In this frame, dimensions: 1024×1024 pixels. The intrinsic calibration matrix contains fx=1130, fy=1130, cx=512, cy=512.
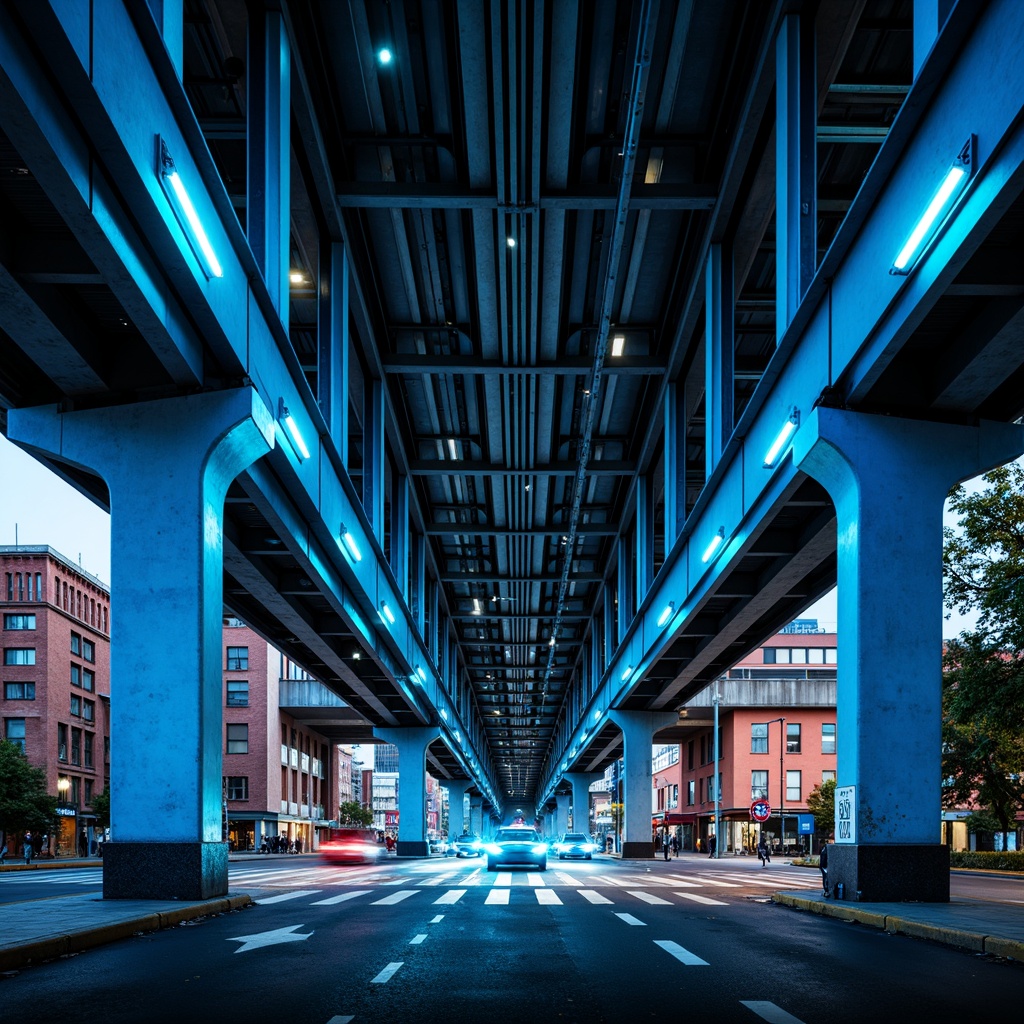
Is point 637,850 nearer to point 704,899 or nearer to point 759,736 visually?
point 759,736

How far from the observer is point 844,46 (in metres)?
16.8

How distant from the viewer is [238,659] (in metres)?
78.9

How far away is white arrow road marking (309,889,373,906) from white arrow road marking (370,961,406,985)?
8258 mm

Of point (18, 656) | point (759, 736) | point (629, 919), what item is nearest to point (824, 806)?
point (759, 736)

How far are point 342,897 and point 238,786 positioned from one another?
60.4 m

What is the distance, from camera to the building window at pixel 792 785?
7550 cm

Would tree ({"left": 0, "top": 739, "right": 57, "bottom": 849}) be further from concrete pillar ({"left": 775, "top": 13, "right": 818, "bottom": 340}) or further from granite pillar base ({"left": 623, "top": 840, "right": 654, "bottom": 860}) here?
concrete pillar ({"left": 775, "top": 13, "right": 818, "bottom": 340})

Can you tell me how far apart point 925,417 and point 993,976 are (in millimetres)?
8677

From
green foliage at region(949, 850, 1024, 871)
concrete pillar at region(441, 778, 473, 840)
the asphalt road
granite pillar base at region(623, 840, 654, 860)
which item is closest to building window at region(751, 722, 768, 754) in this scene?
green foliage at region(949, 850, 1024, 871)

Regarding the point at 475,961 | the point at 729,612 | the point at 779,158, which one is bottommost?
the point at 475,961

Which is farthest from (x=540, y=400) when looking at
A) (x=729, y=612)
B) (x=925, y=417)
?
(x=925, y=417)

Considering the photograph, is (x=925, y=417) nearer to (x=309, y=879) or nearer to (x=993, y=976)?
(x=993, y=976)

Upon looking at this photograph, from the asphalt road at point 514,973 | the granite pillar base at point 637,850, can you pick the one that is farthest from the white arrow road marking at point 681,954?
the granite pillar base at point 637,850

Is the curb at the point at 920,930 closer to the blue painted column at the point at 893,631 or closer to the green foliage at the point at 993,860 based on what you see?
the blue painted column at the point at 893,631
